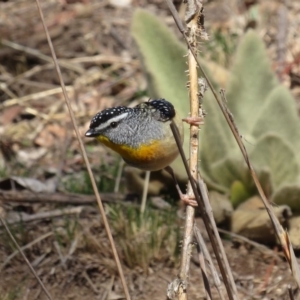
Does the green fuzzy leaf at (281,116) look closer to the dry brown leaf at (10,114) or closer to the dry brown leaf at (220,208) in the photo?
the dry brown leaf at (220,208)

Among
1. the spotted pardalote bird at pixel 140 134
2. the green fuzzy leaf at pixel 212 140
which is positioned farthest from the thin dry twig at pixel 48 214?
the spotted pardalote bird at pixel 140 134

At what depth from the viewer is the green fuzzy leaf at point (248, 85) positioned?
150 inches

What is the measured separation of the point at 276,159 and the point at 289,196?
20cm

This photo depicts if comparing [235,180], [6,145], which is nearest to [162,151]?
[235,180]

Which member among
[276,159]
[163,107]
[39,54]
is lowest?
[276,159]

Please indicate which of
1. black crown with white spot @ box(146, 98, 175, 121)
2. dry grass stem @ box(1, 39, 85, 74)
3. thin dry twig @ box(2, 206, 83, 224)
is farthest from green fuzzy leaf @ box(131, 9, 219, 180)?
dry grass stem @ box(1, 39, 85, 74)

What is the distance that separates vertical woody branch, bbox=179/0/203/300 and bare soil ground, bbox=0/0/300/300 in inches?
36.7

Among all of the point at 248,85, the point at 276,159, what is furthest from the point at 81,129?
the point at 276,159

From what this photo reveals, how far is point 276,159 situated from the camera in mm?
3439

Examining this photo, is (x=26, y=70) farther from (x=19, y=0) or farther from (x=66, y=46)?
(x=19, y=0)

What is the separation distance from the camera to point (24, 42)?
19.0ft

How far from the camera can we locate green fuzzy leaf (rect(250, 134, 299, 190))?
3.39 metres

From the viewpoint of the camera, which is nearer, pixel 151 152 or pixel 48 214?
pixel 151 152

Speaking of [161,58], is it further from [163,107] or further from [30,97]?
[30,97]
